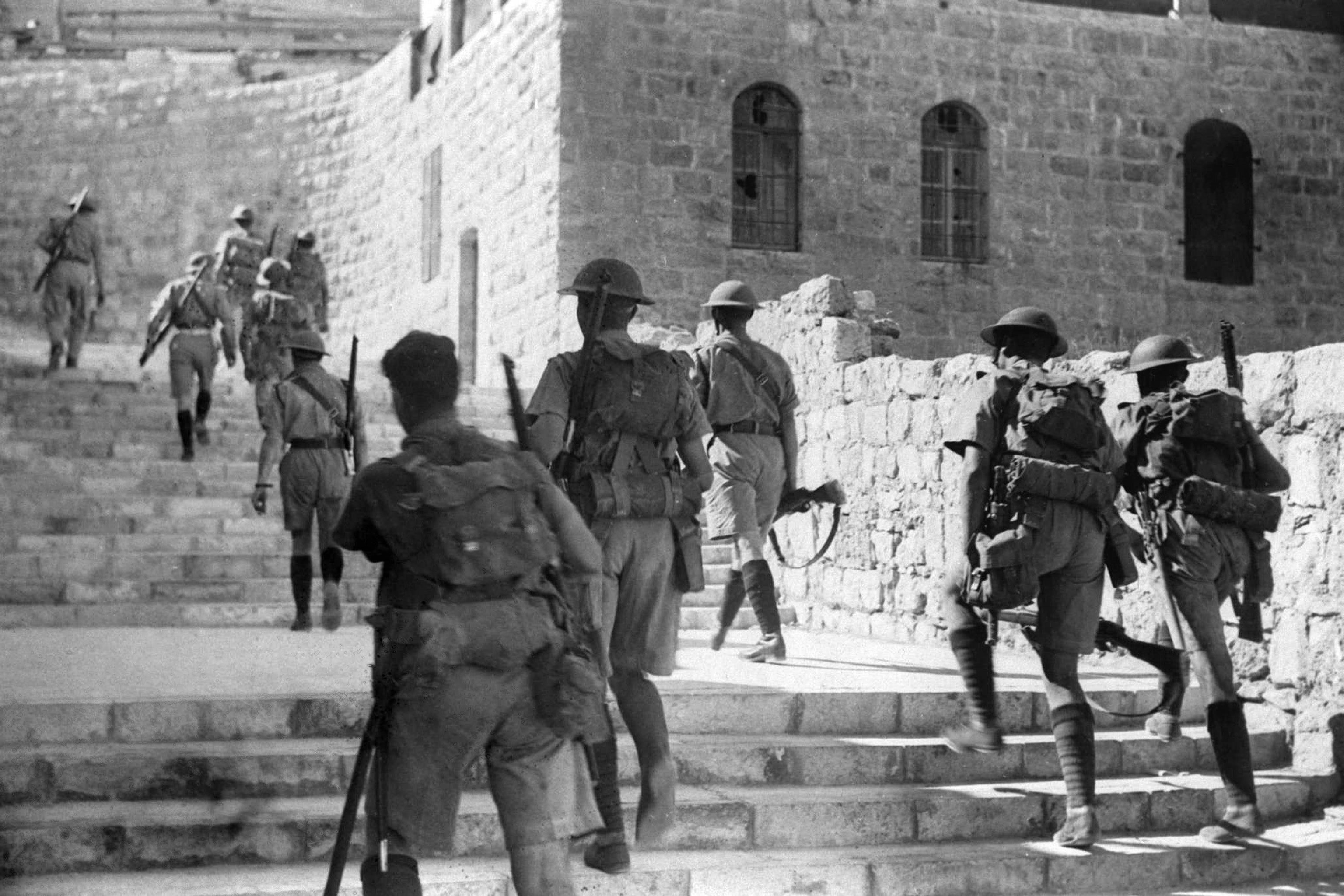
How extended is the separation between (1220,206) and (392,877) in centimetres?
1849

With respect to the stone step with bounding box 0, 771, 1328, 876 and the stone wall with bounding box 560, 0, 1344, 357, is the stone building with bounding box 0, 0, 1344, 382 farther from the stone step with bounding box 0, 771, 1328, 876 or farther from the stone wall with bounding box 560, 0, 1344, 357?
the stone step with bounding box 0, 771, 1328, 876

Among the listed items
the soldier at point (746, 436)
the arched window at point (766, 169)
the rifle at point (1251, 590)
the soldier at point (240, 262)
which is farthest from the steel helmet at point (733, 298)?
the arched window at point (766, 169)

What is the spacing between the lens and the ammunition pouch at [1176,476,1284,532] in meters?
6.15

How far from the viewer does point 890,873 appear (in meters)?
5.83

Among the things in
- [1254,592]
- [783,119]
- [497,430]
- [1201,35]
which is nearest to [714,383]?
[1254,592]

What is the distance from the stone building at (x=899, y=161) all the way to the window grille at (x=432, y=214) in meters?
0.05

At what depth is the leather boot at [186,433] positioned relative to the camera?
39.8ft

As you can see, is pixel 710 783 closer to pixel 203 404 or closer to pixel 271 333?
pixel 271 333

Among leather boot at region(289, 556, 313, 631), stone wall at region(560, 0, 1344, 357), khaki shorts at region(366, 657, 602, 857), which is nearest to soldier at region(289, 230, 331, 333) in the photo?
stone wall at region(560, 0, 1344, 357)

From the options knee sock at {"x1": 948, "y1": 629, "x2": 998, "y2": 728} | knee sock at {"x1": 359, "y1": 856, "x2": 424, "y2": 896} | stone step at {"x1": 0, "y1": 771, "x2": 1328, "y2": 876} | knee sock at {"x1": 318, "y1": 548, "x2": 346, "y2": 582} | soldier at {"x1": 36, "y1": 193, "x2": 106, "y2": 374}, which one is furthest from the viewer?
soldier at {"x1": 36, "y1": 193, "x2": 106, "y2": 374}

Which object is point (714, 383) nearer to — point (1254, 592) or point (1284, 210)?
point (1254, 592)

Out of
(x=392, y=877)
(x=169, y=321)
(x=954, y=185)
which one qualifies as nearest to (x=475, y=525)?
(x=392, y=877)

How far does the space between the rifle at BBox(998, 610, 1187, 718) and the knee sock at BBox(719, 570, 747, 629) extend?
2012mm

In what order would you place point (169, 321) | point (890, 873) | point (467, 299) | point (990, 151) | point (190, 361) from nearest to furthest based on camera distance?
point (890, 873) < point (190, 361) < point (169, 321) < point (990, 151) < point (467, 299)
